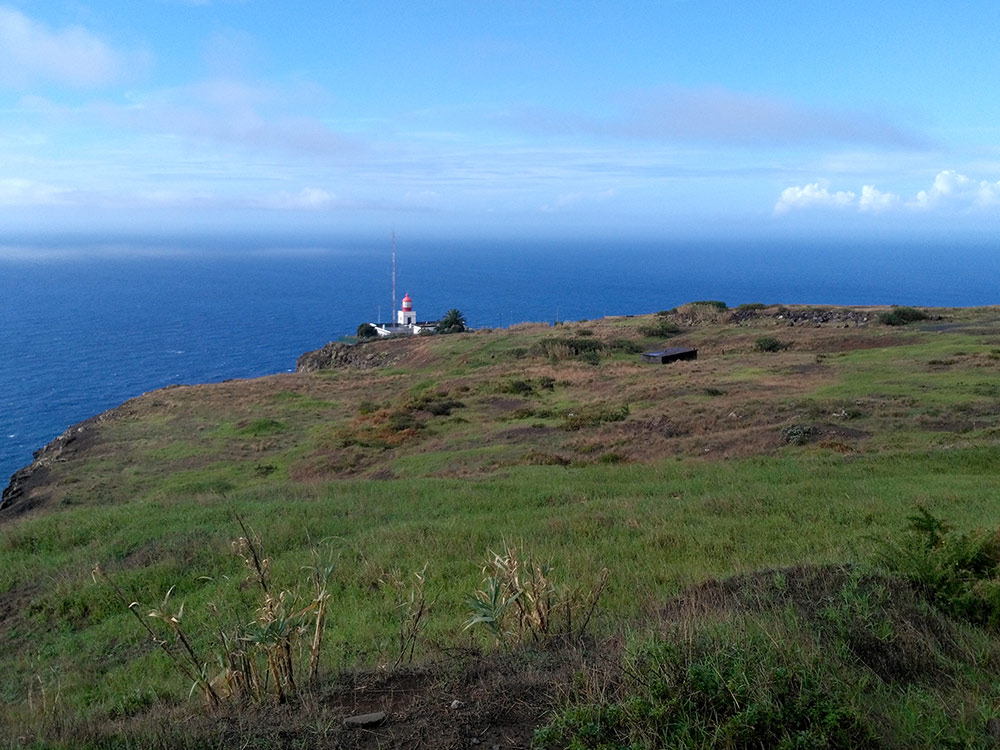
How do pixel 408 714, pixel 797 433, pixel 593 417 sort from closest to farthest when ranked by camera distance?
pixel 408 714 < pixel 797 433 < pixel 593 417

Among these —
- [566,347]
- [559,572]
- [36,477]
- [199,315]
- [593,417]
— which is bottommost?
[36,477]

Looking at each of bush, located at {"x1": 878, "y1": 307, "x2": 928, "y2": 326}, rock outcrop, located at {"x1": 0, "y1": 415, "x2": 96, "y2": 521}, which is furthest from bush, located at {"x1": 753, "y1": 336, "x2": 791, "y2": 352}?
rock outcrop, located at {"x1": 0, "y1": 415, "x2": 96, "y2": 521}

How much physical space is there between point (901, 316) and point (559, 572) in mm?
43621

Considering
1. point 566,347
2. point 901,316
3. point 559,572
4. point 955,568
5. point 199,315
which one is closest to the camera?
point 955,568

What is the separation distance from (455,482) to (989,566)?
38.9 feet

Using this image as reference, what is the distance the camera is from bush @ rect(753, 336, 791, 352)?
38.6m

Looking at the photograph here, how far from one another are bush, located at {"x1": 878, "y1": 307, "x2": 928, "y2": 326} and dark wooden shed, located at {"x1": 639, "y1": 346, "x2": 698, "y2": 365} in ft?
43.4

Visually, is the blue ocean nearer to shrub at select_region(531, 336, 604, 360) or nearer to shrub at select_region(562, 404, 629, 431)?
shrub at select_region(531, 336, 604, 360)

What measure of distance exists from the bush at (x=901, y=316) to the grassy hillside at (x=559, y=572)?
13675 mm

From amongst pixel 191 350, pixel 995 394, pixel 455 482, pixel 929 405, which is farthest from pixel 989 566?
pixel 191 350

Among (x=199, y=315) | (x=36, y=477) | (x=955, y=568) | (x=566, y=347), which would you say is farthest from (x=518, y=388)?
(x=199, y=315)

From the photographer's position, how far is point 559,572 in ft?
28.6

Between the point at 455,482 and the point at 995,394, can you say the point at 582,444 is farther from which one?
the point at 995,394

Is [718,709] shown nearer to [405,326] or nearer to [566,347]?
[566,347]
